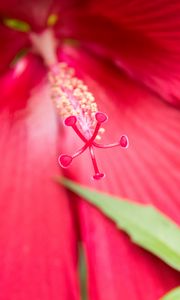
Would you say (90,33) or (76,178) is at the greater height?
(90,33)

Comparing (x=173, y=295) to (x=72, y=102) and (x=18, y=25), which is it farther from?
(x=18, y=25)

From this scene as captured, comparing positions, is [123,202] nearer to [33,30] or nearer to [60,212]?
[60,212]

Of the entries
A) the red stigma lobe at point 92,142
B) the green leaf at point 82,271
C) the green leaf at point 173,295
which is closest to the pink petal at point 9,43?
the red stigma lobe at point 92,142

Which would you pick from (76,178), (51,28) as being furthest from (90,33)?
(76,178)

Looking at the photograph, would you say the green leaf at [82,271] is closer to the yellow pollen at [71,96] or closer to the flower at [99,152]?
the flower at [99,152]

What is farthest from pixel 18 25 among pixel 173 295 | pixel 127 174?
pixel 173 295

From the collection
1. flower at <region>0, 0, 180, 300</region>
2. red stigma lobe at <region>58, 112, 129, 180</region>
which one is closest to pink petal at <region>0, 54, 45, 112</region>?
flower at <region>0, 0, 180, 300</region>

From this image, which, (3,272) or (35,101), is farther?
(35,101)
